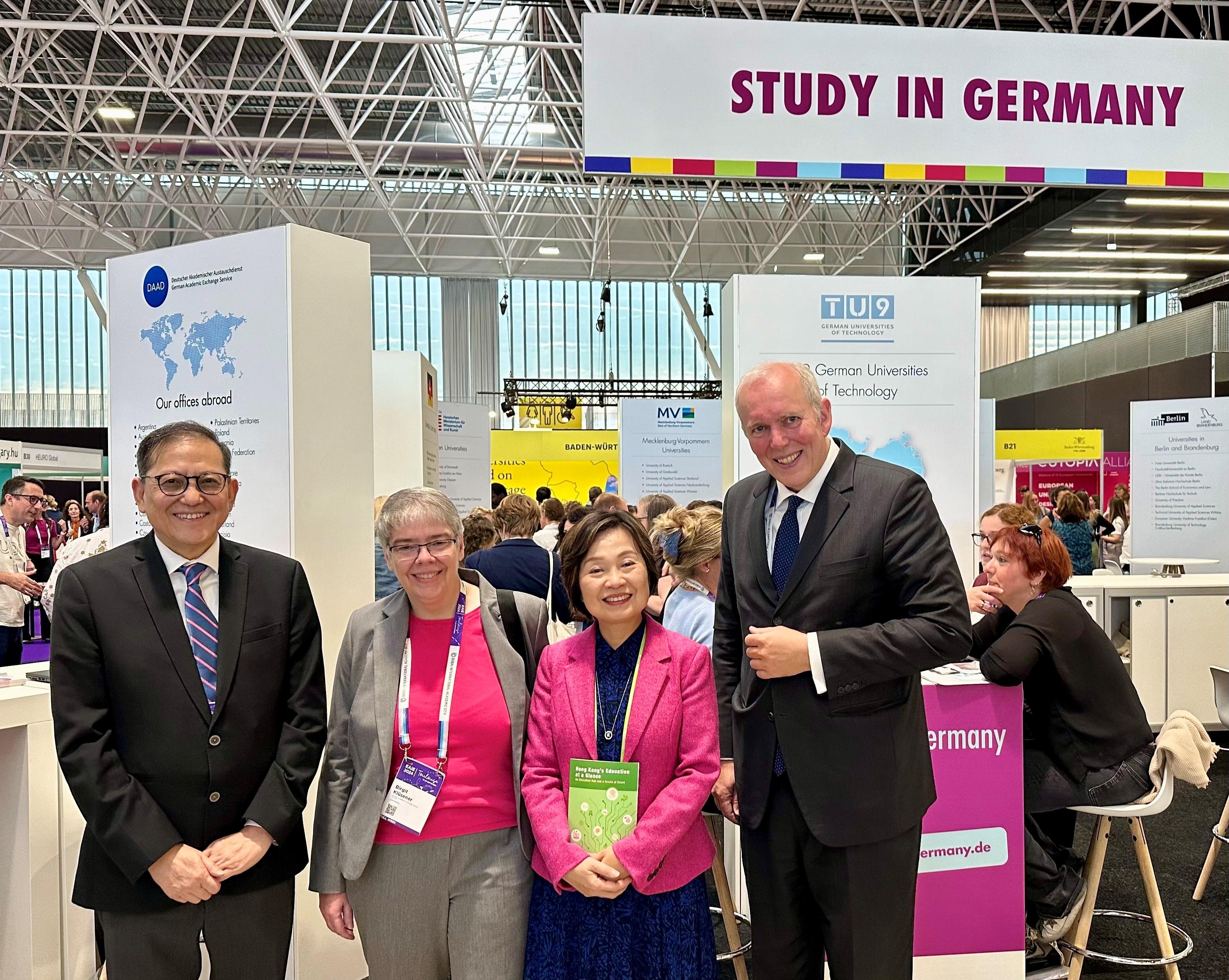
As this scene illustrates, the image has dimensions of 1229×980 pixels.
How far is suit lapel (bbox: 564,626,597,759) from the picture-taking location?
2.00 meters

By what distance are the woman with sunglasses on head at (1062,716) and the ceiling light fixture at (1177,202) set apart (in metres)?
13.5

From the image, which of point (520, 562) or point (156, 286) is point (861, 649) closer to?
point (156, 286)

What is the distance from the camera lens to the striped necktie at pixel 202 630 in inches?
74.8

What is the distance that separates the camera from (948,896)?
281 centimetres

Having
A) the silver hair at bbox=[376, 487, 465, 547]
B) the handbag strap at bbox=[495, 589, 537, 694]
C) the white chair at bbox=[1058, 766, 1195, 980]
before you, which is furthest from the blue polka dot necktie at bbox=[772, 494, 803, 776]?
the white chair at bbox=[1058, 766, 1195, 980]

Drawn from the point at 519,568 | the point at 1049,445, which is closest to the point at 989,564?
the point at 519,568

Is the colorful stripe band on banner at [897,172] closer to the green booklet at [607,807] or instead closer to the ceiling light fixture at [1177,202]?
the green booklet at [607,807]

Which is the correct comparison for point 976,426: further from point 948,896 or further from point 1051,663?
point 948,896

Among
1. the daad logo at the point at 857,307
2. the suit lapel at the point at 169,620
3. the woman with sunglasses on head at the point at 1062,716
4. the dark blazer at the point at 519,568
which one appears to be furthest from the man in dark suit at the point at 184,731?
the dark blazer at the point at 519,568

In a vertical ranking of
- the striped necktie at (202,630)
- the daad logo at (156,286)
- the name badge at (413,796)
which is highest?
the daad logo at (156,286)

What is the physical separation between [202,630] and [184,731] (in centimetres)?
20

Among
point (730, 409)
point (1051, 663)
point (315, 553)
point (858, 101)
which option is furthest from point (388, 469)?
point (1051, 663)

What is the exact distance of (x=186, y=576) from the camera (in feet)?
6.43

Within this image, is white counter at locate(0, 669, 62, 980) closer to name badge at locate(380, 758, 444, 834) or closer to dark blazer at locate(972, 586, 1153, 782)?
name badge at locate(380, 758, 444, 834)
